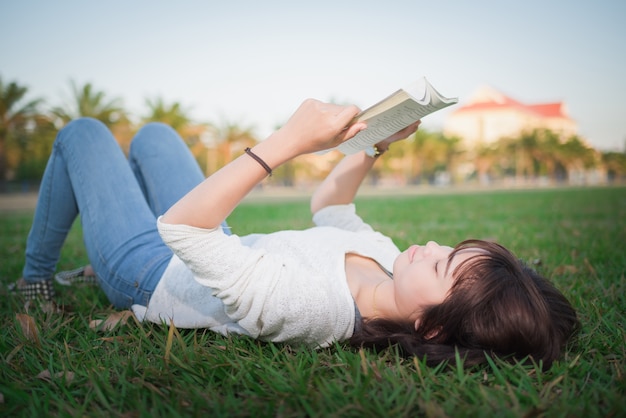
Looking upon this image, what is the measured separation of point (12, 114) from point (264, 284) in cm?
3719

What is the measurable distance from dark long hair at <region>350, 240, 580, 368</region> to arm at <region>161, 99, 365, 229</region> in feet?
1.95

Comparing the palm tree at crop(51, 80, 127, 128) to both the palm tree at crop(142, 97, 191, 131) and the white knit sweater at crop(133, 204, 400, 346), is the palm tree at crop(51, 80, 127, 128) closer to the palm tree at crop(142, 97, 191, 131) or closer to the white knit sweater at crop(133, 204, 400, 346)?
the palm tree at crop(142, 97, 191, 131)

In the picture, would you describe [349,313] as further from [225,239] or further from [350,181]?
[350,181]

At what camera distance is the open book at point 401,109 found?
1.40 meters

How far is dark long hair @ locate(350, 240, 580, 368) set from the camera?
146 centimetres

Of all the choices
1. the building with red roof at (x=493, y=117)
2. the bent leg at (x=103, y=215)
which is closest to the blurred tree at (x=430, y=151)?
the building with red roof at (x=493, y=117)

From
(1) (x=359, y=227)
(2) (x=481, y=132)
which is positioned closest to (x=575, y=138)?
(2) (x=481, y=132)

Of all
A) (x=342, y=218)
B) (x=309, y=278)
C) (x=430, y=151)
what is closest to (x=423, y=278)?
(x=309, y=278)

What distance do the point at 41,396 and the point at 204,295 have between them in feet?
1.91

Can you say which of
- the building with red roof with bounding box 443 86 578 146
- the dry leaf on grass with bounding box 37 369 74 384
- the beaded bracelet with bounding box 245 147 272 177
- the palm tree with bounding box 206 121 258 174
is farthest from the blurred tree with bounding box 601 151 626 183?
the dry leaf on grass with bounding box 37 369 74 384

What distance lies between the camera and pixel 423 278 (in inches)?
61.3

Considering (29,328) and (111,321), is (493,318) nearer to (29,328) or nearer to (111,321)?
(111,321)

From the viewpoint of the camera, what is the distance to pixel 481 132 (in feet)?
273

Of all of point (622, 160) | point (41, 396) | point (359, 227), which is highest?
point (359, 227)
